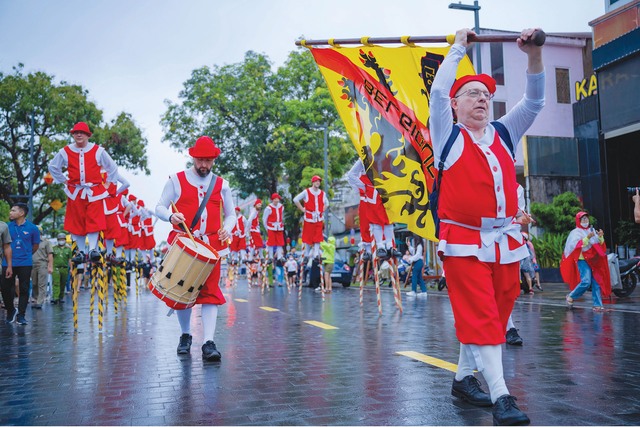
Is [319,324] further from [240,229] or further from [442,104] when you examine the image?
[240,229]

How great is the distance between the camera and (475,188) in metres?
4.50

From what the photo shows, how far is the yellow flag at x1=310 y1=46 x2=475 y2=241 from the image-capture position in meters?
9.03

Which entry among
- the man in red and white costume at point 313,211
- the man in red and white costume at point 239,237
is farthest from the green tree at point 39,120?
the man in red and white costume at point 313,211

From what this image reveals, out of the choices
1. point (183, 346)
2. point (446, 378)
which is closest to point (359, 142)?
point (183, 346)

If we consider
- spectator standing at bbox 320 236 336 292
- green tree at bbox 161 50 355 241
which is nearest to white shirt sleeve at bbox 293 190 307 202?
spectator standing at bbox 320 236 336 292

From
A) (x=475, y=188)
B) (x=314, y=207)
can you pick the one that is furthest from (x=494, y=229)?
(x=314, y=207)

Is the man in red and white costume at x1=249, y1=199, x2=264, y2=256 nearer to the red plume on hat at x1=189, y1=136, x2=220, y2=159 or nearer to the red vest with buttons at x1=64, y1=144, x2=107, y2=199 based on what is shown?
the red vest with buttons at x1=64, y1=144, x2=107, y2=199

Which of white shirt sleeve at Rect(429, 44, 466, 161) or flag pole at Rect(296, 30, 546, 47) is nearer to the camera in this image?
flag pole at Rect(296, 30, 546, 47)

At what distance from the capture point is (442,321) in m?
11.2

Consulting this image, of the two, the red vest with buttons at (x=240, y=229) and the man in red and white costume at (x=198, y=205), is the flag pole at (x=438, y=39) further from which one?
the red vest with buttons at (x=240, y=229)

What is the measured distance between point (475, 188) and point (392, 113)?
5.25 meters

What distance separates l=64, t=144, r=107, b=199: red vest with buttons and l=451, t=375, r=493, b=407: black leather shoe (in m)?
7.04

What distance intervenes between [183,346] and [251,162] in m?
33.4

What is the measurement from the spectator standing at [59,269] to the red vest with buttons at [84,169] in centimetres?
881
